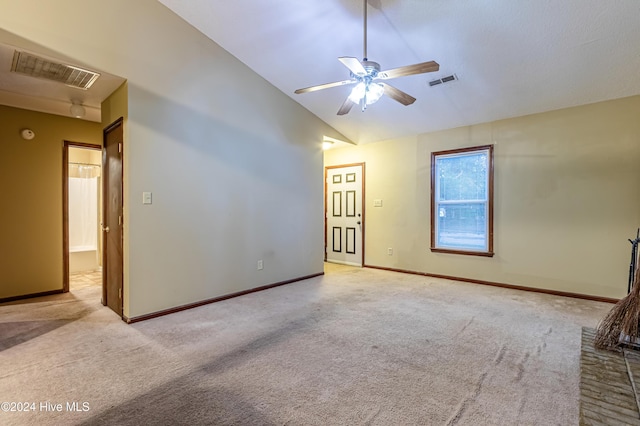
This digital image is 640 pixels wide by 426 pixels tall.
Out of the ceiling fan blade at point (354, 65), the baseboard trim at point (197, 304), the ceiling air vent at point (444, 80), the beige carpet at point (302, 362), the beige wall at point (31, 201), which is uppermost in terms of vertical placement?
the ceiling air vent at point (444, 80)

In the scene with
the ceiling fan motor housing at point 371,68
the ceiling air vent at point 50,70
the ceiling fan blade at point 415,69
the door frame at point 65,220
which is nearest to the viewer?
the ceiling fan blade at point 415,69

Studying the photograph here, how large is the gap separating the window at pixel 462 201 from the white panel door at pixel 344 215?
148cm

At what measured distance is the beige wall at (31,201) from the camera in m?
3.91

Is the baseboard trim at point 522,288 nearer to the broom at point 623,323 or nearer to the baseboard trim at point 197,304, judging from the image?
the broom at point 623,323

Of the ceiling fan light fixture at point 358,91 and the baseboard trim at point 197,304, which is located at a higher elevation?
the ceiling fan light fixture at point 358,91

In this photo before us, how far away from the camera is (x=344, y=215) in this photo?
639cm

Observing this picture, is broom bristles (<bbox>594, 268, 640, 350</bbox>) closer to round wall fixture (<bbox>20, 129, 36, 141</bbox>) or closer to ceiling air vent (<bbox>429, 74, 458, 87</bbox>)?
ceiling air vent (<bbox>429, 74, 458, 87</bbox>)

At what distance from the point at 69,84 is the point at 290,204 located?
9.65ft

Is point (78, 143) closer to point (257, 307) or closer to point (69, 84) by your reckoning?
point (69, 84)

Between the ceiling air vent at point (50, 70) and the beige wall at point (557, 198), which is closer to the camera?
the ceiling air vent at point (50, 70)

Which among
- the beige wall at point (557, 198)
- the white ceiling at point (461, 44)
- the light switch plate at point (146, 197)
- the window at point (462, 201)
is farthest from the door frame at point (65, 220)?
the window at point (462, 201)

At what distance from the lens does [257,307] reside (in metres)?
3.60

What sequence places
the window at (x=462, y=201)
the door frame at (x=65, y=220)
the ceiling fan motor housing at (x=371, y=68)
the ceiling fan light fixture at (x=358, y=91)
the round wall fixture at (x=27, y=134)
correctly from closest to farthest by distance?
the ceiling fan motor housing at (x=371, y=68) → the ceiling fan light fixture at (x=358, y=91) → the round wall fixture at (x=27, y=134) → the door frame at (x=65, y=220) → the window at (x=462, y=201)

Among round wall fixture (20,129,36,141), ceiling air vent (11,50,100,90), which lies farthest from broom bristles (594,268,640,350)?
round wall fixture (20,129,36,141)
